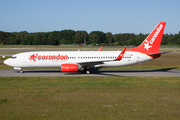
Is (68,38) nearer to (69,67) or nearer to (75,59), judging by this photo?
(75,59)

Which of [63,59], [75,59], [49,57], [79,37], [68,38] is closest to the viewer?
[49,57]

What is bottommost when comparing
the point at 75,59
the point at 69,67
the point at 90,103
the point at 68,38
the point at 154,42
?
the point at 90,103

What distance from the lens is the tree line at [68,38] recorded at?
154 metres

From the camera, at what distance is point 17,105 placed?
13.4m

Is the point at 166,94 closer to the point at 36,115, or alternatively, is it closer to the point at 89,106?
the point at 89,106

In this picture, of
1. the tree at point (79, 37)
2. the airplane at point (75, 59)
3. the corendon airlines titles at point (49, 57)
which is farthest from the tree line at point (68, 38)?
the corendon airlines titles at point (49, 57)

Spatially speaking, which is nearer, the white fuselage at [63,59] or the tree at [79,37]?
the white fuselage at [63,59]

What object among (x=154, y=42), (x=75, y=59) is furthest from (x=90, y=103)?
(x=154, y=42)

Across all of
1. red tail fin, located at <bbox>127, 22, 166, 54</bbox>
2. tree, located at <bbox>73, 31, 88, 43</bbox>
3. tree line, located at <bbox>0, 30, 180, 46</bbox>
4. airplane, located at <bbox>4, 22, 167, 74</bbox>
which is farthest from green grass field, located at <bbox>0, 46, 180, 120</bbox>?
tree, located at <bbox>73, 31, 88, 43</bbox>

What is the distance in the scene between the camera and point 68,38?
185750 mm

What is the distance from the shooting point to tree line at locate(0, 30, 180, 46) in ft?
505

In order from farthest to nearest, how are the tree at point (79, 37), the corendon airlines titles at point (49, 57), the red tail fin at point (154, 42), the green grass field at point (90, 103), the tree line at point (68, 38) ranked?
the tree at point (79, 37) < the tree line at point (68, 38) < the red tail fin at point (154, 42) < the corendon airlines titles at point (49, 57) < the green grass field at point (90, 103)

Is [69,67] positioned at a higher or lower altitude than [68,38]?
lower

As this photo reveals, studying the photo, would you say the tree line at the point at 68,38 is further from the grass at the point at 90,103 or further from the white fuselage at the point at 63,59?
the grass at the point at 90,103
